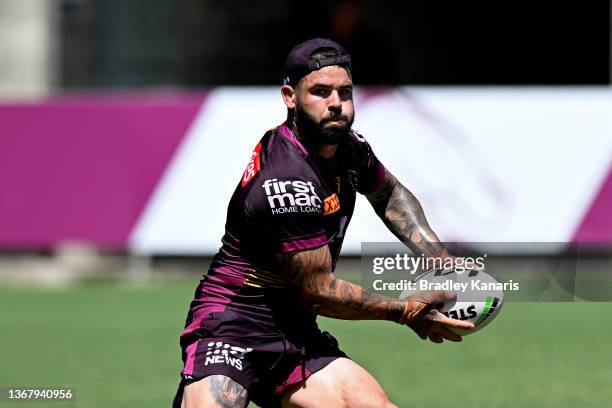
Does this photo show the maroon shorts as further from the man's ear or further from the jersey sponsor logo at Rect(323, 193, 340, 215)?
the man's ear

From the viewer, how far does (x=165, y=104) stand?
15.0 m

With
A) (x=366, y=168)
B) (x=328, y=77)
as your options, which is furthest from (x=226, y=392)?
(x=328, y=77)

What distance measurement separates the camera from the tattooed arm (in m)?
5.78

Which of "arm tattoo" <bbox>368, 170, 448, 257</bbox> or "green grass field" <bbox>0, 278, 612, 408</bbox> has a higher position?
"arm tattoo" <bbox>368, 170, 448, 257</bbox>

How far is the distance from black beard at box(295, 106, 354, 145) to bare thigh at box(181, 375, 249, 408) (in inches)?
44.8

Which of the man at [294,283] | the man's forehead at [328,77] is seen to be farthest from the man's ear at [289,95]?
the man's forehead at [328,77]

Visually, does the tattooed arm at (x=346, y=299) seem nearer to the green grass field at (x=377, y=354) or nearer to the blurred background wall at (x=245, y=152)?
the green grass field at (x=377, y=354)

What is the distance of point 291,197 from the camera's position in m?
5.71

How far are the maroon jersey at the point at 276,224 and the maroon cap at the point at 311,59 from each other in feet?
1.07

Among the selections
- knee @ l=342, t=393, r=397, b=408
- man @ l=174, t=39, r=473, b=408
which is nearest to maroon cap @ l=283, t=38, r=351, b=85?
man @ l=174, t=39, r=473, b=408

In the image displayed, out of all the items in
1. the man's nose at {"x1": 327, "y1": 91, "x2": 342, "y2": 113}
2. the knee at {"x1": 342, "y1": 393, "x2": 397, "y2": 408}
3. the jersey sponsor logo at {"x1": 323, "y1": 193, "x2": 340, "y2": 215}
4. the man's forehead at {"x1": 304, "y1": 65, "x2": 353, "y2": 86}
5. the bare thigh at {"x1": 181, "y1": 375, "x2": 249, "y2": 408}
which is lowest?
the knee at {"x1": 342, "y1": 393, "x2": 397, "y2": 408}

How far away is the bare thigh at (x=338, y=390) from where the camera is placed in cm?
588

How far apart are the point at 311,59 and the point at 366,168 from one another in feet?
2.75

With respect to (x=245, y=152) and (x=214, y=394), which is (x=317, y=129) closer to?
(x=214, y=394)
